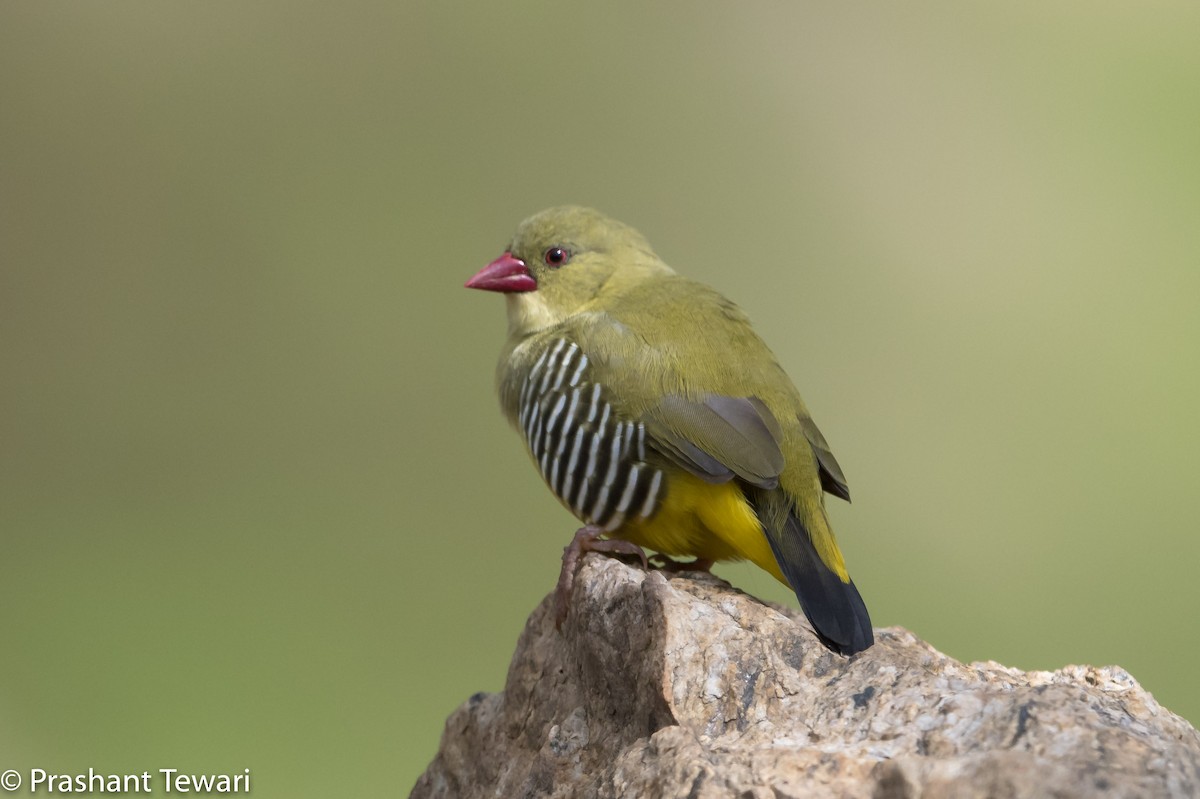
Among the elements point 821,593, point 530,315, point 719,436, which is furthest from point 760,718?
point 530,315

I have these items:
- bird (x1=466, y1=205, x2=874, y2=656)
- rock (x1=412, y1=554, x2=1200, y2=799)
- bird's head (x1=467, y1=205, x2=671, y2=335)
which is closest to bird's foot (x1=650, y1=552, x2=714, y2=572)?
bird (x1=466, y1=205, x2=874, y2=656)

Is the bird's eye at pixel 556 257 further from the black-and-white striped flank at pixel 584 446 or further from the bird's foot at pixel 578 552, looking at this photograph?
the bird's foot at pixel 578 552

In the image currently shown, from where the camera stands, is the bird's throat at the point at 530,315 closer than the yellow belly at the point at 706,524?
No

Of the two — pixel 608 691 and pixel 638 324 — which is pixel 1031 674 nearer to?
pixel 608 691

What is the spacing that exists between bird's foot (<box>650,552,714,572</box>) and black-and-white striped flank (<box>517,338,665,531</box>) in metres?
0.29

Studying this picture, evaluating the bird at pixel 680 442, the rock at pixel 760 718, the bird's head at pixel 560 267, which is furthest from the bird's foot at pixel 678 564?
the bird's head at pixel 560 267

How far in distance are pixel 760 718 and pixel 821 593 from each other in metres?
0.82

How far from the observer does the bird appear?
4262mm

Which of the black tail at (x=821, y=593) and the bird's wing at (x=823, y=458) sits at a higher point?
the bird's wing at (x=823, y=458)

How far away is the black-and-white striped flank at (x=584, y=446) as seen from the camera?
4.45m

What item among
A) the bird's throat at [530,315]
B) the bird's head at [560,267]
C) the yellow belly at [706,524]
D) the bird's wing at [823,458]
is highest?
the bird's head at [560,267]

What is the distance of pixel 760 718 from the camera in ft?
10.4

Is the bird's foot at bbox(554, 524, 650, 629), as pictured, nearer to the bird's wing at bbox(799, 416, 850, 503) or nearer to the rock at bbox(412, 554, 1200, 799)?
the rock at bbox(412, 554, 1200, 799)

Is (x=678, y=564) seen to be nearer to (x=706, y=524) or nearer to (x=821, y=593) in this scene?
(x=706, y=524)
